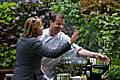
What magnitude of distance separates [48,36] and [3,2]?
10.7ft

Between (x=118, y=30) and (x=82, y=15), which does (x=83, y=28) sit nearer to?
(x=82, y=15)

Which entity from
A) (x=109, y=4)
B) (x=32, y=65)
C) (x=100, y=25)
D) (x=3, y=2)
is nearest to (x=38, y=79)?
(x=32, y=65)

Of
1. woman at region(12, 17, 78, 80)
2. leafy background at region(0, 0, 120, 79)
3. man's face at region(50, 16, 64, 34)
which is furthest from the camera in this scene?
man's face at region(50, 16, 64, 34)

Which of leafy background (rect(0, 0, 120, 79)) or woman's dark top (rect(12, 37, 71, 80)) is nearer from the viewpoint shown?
woman's dark top (rect(12, 37, 71, 80))

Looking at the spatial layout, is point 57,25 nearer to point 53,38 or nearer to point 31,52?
point 53,38

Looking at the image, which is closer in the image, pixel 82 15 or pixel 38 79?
pixel 38 79

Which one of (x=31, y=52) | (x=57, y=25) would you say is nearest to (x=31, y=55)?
(x=31, y=52)

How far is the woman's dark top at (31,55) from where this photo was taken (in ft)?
15.0

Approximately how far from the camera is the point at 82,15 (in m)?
5.66

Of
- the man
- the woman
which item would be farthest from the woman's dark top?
the man

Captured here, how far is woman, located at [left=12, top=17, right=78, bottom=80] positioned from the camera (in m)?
4.58

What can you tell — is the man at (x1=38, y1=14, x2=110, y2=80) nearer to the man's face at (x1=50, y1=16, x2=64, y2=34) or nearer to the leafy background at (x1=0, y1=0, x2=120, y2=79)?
the man's face at (x1=50, y1=16, x2=64, y2=34)

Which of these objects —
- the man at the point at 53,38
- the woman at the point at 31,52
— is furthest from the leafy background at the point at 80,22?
the woman at the point at 31,52

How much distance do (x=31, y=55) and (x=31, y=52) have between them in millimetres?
35
